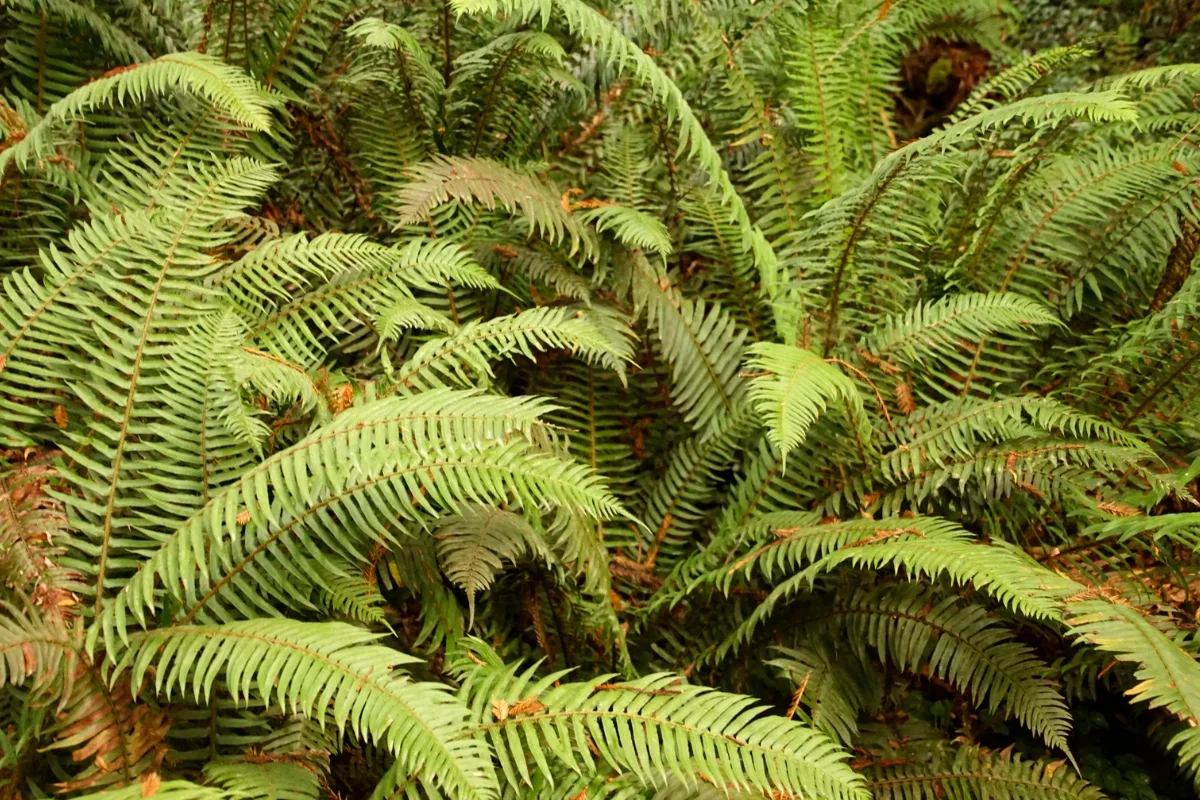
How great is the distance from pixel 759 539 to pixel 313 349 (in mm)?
1490

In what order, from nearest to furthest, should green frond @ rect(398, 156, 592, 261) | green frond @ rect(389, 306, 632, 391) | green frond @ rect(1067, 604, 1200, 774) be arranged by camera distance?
1. green frond @ rect(1067, 604, 1200, 774)
2. green frond @ rect(389, 306, 632, 391)
3. green frond @ rect(398, 156, 592, 261)

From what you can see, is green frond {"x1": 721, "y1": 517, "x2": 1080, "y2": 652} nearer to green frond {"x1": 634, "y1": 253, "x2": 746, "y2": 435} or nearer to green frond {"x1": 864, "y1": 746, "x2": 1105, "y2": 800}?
green frond {"x1": 864, "y1": 746, "x2": 1105, "y2": 800}

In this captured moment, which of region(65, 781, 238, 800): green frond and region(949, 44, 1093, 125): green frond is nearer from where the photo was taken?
region(65, 781, 238, 800): green frond

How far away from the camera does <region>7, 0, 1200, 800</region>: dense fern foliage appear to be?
191 centimetres

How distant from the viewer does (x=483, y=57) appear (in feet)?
10.3

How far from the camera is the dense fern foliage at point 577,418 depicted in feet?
6.26

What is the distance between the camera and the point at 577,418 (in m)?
3.08

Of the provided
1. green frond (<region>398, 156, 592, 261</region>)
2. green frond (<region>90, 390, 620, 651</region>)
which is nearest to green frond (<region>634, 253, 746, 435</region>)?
green frond (<region>398, 156, 592, 261</region>)

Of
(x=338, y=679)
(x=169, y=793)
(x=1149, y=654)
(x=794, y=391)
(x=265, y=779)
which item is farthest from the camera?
(x=794, y=391)

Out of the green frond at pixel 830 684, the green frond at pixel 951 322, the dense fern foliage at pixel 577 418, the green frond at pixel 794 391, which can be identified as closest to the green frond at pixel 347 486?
the dense fern foliage at pixel 577 418

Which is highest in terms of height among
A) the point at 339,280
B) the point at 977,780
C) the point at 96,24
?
the point at 96,24

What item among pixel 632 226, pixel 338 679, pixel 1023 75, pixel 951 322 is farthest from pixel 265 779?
pixel 1023 75

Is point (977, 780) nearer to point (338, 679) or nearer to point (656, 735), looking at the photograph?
point (656, 735)

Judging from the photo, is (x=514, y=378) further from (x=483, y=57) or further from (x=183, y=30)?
(x=183, y=30)
